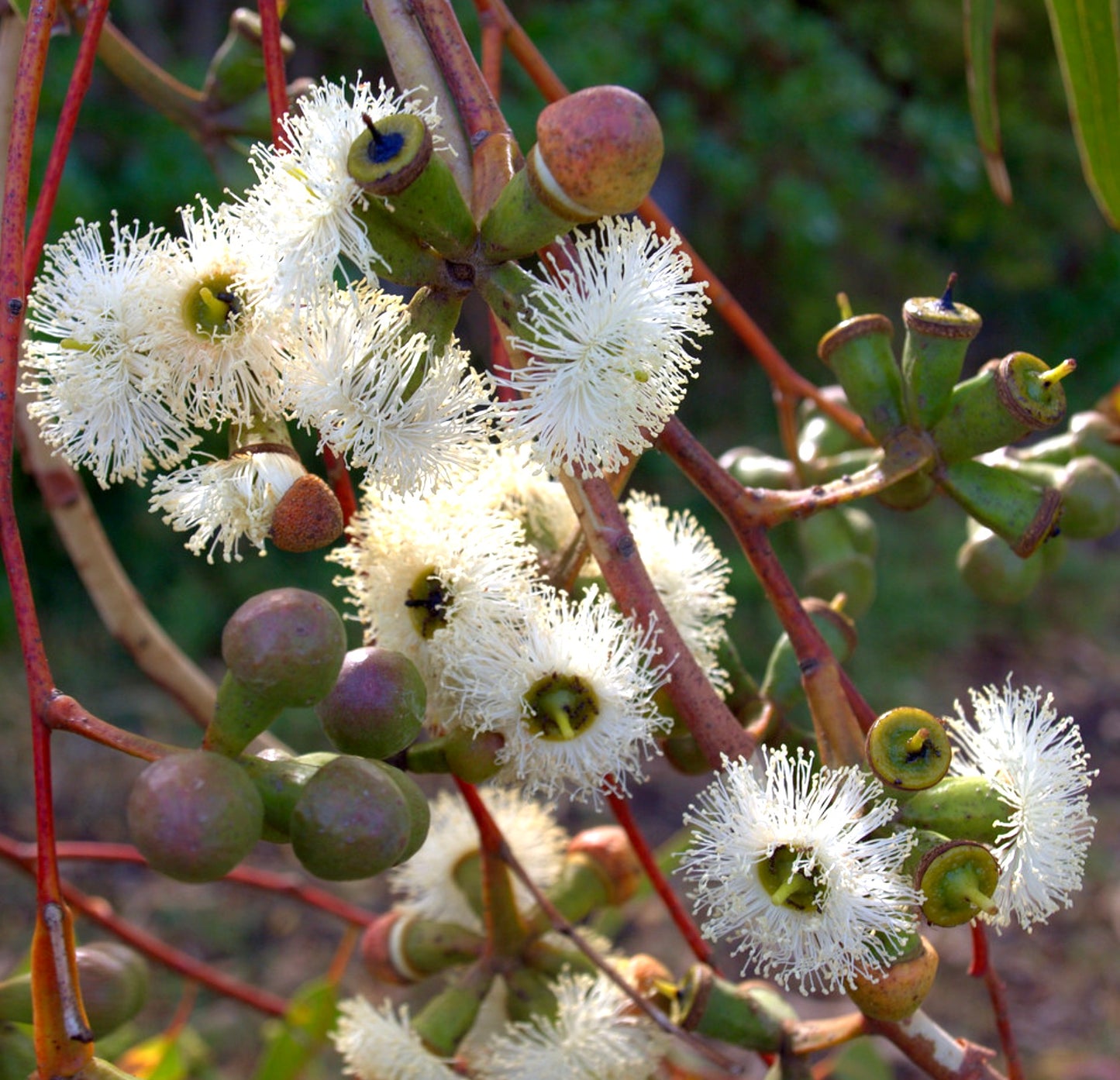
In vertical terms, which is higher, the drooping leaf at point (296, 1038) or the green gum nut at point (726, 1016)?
the green gum nut at point (726, 1016)

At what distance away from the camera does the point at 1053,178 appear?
394 centimetres

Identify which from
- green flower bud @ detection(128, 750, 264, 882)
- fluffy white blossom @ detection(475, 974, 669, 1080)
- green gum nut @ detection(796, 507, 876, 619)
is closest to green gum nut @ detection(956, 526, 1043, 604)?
green gum nut @ detection(796, 507, 876, 619)

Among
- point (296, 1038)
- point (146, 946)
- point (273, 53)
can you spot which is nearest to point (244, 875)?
point (146, 946)

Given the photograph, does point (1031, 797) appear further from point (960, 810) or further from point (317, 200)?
point (317, 200)

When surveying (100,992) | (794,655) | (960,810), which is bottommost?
(100,992)

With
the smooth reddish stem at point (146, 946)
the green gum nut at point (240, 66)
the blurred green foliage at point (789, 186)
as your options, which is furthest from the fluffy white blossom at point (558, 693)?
the blurred green foliage at point (789, 186)

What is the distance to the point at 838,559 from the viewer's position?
0.92 metres

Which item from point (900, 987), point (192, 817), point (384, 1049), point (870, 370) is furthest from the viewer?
point (384, 1049)

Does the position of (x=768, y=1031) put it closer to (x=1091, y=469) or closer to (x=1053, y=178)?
(x=1091, y=469)

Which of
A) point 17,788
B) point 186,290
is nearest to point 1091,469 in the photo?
point 186,290

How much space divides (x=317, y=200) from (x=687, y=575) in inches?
14.7

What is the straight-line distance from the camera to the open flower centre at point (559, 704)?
2.16 feet

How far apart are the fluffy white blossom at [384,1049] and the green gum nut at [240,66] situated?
0.76 m

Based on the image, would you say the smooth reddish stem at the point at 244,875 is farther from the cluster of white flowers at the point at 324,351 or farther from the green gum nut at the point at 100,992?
the cluster of white flowers at the point at 324,351
